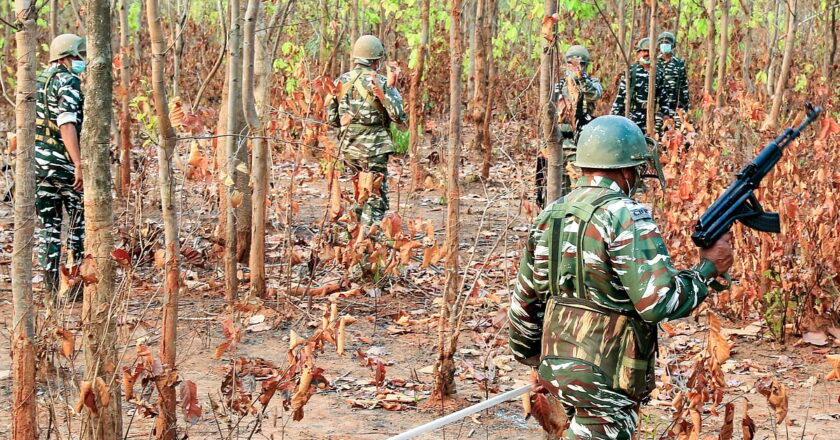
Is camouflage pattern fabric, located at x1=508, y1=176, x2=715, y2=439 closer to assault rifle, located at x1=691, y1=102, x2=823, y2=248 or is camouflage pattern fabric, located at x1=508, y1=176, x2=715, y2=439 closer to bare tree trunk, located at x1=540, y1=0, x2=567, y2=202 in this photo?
assault rifle, located at x1=691, y1=102, x2=823, y2=248

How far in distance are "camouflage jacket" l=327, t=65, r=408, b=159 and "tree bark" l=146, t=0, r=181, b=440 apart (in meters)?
3.39

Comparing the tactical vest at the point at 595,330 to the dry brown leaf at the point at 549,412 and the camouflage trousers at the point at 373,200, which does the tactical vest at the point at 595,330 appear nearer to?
the dry brown leaf at the point at 549,412

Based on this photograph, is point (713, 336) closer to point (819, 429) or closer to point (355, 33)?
point (819, 429)

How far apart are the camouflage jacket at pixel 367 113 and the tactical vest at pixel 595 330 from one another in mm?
4083

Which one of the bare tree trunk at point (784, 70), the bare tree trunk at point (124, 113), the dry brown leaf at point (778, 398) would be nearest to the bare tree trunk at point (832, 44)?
the bare tree trunk at point (784, 70)

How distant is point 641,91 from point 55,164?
677cm

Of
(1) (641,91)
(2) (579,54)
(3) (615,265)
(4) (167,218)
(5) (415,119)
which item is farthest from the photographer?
(5) (415,119)

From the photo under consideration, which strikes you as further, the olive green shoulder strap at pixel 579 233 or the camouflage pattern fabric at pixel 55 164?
the camouflage pattern fabric at pixel 55 164

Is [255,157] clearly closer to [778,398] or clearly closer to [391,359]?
[391,359]

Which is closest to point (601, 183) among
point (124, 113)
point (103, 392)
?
point (103, 392)

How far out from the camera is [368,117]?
23.5ft

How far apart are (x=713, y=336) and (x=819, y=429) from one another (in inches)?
59.6

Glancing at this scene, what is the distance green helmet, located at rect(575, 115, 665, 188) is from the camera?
3008 millimetres

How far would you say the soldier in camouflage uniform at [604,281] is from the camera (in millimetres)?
2861
